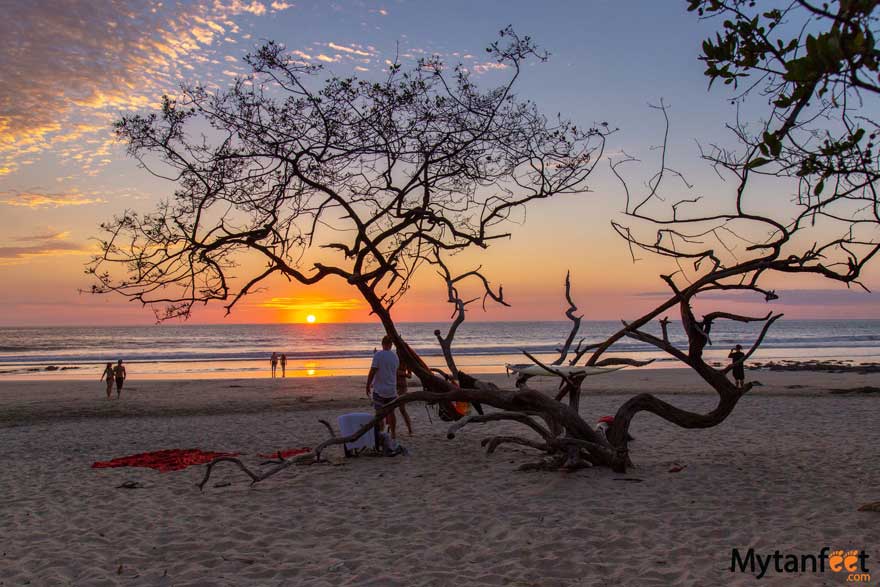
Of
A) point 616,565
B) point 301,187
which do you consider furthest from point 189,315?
point 616,565

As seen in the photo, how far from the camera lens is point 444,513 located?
20.5 ft

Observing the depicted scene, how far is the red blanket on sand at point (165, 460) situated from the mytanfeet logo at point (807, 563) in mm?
6286

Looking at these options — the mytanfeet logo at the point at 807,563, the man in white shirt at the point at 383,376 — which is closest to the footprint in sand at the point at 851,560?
the mytanfeet logo at the point at 807,563

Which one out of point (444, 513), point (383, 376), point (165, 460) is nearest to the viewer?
point (444, 513)

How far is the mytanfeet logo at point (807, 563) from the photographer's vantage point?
4.50 m

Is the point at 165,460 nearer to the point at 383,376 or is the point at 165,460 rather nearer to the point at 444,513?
the point at 383,376

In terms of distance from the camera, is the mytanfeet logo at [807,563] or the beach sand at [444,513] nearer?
the mytanfeet logo at [807,563]

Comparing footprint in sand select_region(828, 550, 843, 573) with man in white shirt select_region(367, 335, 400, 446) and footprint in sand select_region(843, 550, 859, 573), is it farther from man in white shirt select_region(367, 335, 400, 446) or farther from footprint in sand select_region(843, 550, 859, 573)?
man in white shirt select_region(367, 335, 400, 446)

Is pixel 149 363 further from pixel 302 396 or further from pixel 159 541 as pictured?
pixel 159 541

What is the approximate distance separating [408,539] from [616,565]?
5.88 feet

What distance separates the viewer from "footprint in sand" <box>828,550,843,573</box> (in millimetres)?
4578

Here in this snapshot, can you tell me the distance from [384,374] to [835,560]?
604 centimetres

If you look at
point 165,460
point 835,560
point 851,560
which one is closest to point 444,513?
point 835,560

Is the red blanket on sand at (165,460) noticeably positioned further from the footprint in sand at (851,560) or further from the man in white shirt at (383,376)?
the footprint in sand at (851,560)
